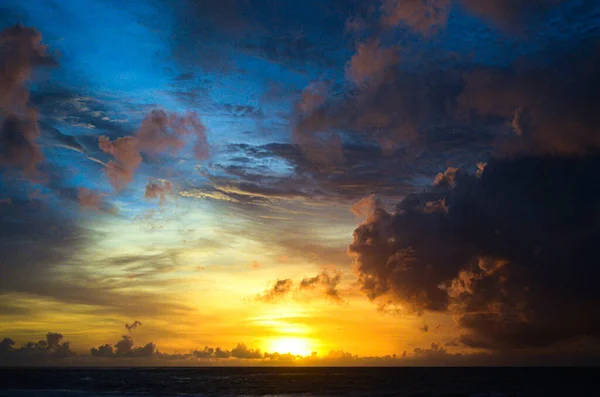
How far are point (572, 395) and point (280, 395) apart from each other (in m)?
61.9

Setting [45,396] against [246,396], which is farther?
[246,396]

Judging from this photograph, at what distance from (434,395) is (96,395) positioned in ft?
217

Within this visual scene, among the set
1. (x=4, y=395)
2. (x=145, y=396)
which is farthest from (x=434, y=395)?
(x=4, y=395)

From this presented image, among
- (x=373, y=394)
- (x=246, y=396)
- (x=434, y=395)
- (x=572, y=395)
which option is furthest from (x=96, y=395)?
(x=572, y=395)

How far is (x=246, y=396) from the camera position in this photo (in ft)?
320

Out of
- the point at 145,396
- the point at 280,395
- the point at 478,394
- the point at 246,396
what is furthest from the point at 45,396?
the point at 478,394

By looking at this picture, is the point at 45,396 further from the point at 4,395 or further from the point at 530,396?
the point at 530,396

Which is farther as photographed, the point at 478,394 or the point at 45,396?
the point at 478,394

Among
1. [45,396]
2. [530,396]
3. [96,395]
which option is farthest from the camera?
Answer: [530,396]

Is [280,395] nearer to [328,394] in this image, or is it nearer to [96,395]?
[328,394]

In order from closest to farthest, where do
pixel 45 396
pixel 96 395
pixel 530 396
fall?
pixel 45 396 < pixel 96 395 < pixel 530 396

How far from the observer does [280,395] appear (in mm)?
99438

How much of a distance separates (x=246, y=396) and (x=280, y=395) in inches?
265

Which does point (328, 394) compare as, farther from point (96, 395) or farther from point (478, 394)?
point (96, 395)
